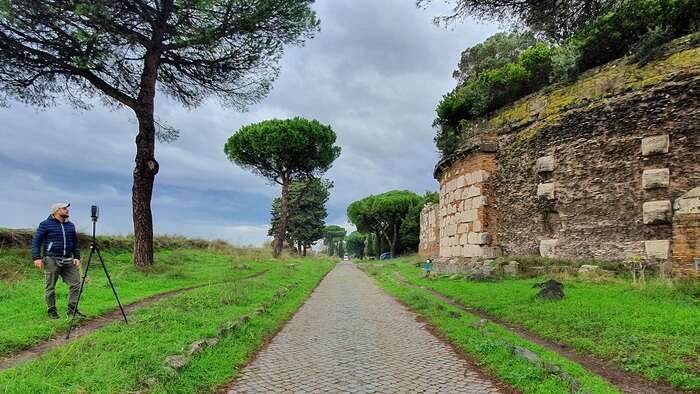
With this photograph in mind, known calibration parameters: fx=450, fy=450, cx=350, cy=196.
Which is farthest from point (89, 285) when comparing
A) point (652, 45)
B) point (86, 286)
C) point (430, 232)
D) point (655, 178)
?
point (430, 232)

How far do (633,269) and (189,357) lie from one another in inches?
350

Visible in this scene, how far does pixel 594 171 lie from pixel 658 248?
7.91ft

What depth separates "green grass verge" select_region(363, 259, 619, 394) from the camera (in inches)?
168

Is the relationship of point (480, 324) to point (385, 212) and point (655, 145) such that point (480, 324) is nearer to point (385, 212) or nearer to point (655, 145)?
point (655, 145)

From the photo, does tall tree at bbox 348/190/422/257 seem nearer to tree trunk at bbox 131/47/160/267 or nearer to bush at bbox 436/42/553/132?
bush at bbox 436/42/553/132

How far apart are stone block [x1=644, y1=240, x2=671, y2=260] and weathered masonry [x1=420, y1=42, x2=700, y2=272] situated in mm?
19

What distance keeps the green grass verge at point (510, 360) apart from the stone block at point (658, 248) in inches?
177

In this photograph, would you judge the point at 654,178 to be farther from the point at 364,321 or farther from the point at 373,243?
the point at 373,243

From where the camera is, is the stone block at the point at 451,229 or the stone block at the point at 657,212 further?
the stone block at the point at 451,229

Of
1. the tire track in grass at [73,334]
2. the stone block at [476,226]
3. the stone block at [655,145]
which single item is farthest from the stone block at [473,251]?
the tire track in grass at [73,334]

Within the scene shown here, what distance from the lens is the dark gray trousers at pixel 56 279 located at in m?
7.18

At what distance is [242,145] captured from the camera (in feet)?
105

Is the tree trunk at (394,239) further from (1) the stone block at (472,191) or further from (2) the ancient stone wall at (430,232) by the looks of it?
(1) the stone block at (472,191)

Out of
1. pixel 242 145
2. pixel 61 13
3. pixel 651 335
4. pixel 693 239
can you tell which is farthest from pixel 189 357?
pixel 242 145
